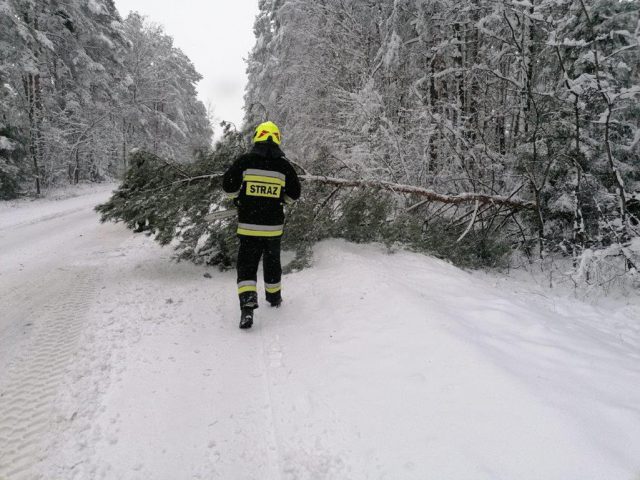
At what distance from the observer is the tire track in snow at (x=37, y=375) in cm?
198

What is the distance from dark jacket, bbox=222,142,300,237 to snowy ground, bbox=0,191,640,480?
1.01 m

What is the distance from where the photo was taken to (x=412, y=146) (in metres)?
8.84

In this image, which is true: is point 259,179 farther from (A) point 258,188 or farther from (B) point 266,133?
(B) point 266,133

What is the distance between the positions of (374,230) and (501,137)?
17.4 ft

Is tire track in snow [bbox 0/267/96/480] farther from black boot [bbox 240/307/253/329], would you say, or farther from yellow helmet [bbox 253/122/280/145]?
yellow helmet [bbox 253/122/280/145]

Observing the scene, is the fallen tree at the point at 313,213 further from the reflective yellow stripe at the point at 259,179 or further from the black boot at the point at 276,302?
the reflective yellow stripe at the point at 259,179

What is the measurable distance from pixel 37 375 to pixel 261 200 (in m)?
2.45

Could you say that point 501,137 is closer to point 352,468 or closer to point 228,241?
point 228,241

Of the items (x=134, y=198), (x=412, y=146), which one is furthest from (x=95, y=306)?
(x=412, y=146)

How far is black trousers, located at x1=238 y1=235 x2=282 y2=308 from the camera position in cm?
372

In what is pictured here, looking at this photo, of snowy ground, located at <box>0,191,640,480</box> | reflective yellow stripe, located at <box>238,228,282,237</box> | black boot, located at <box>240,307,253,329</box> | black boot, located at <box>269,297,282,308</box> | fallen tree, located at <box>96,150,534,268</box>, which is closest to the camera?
snowy ground, located at <box>0,191,640,480</box>

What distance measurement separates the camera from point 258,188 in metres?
3.98

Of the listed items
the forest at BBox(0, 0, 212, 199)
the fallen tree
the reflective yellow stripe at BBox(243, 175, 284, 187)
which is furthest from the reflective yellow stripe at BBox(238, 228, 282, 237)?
the forest at BBox(0, 0, 212, 199)

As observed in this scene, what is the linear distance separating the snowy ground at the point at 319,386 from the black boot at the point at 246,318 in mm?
148
